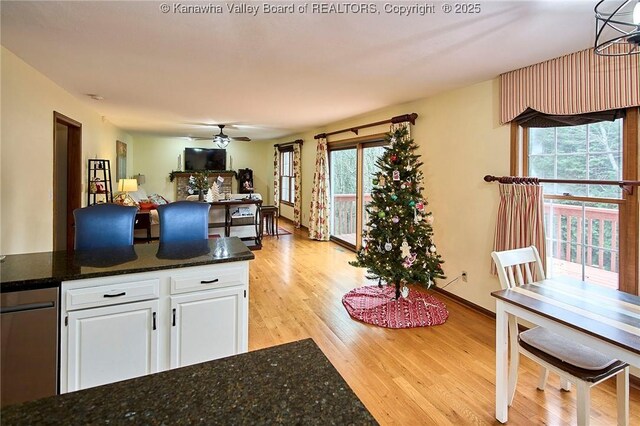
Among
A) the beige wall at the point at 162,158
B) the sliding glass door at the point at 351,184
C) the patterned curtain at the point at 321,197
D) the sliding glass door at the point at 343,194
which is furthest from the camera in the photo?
the beige wall at the point at 162,158

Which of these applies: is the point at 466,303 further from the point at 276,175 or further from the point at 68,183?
the point at 276,175

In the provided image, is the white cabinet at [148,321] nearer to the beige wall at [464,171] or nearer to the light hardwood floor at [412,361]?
the light hardwood floor at [412,361]

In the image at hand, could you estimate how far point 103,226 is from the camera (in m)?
2.48

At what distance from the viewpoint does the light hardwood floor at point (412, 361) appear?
2074mm

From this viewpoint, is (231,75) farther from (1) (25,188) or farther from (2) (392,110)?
(2) (392,110)

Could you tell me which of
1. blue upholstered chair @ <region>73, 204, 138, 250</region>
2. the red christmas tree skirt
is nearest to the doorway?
blue upholstered chair @ <region>73, 204, 138, 250</region>

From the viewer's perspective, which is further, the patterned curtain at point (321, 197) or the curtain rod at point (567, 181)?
the patterned curtain at point (321, 197)

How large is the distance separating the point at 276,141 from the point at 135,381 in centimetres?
970

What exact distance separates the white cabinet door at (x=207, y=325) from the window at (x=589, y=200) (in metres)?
2.72

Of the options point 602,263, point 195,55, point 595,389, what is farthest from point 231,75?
point 595,389

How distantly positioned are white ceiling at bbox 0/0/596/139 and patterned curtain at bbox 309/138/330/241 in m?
2.63

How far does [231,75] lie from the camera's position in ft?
10.9

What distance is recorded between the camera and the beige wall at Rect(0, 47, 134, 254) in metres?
2.73

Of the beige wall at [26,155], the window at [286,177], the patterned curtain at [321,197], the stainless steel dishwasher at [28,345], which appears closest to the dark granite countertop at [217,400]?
the stainless steel dishwasher at [28,345]
